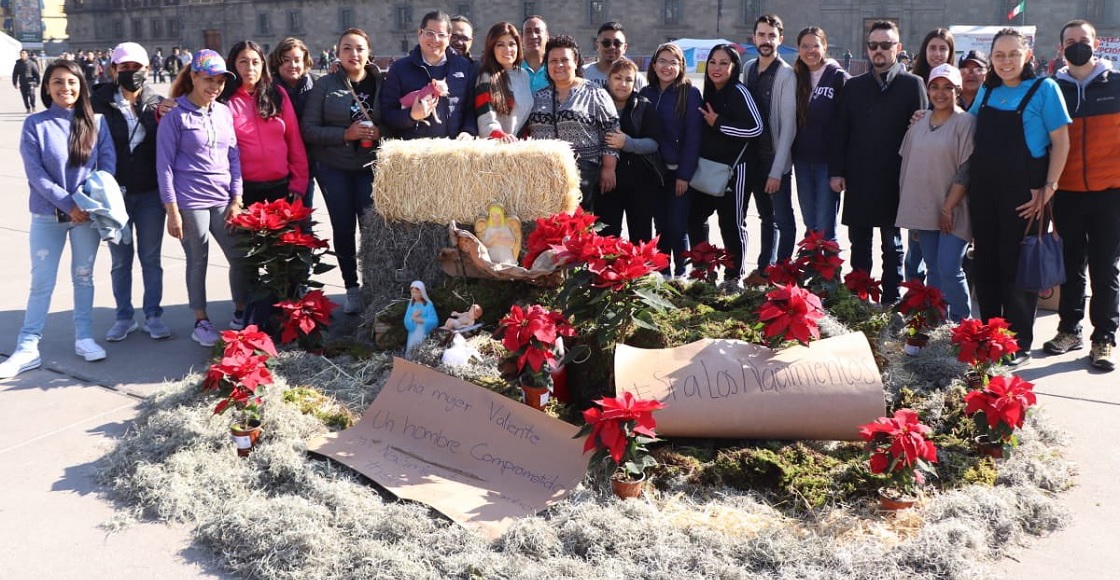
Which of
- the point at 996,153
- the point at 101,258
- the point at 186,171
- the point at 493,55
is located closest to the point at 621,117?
the point at 493,55

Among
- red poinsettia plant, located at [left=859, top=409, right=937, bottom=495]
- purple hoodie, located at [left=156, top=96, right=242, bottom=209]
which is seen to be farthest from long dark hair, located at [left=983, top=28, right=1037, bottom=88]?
purple hoodie, located at [left=156, top=96, right=242, bottom=209]

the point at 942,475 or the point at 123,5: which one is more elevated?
the point at 123,5

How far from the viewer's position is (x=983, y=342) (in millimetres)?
4145

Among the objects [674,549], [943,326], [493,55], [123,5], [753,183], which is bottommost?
[674,549]

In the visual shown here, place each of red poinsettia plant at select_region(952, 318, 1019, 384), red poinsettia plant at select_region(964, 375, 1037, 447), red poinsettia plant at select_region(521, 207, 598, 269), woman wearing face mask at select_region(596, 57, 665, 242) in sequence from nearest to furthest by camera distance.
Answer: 1. red poinsettia plant at select_region(964, 375, 1037, 447)
2. red poinsettia plant at select_region(952, 318, 1019, 384)
3. red poinsettia plant at select_region(521, 207, 598, 269)
4. woman wearing face mask at select_region(596, 57, 665, 242)

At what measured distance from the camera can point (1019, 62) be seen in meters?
4.80

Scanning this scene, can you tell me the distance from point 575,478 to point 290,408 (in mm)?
1533

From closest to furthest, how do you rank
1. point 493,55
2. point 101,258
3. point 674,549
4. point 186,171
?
point 674,549
point 186,171
point 493,55
point 101,258

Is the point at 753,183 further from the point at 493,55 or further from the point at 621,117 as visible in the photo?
the point at 493,55

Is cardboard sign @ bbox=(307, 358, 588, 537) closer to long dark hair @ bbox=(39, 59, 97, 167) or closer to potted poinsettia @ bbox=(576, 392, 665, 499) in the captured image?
potted poinsettia @ bbox=(576, 392, 665, 499)

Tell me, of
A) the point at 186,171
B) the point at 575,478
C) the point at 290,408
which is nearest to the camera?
the point at 575,478

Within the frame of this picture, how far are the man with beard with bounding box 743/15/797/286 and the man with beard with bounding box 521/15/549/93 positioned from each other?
1478mm

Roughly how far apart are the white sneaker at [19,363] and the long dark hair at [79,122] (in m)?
1.21

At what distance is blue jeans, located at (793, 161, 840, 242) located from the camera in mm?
6066
